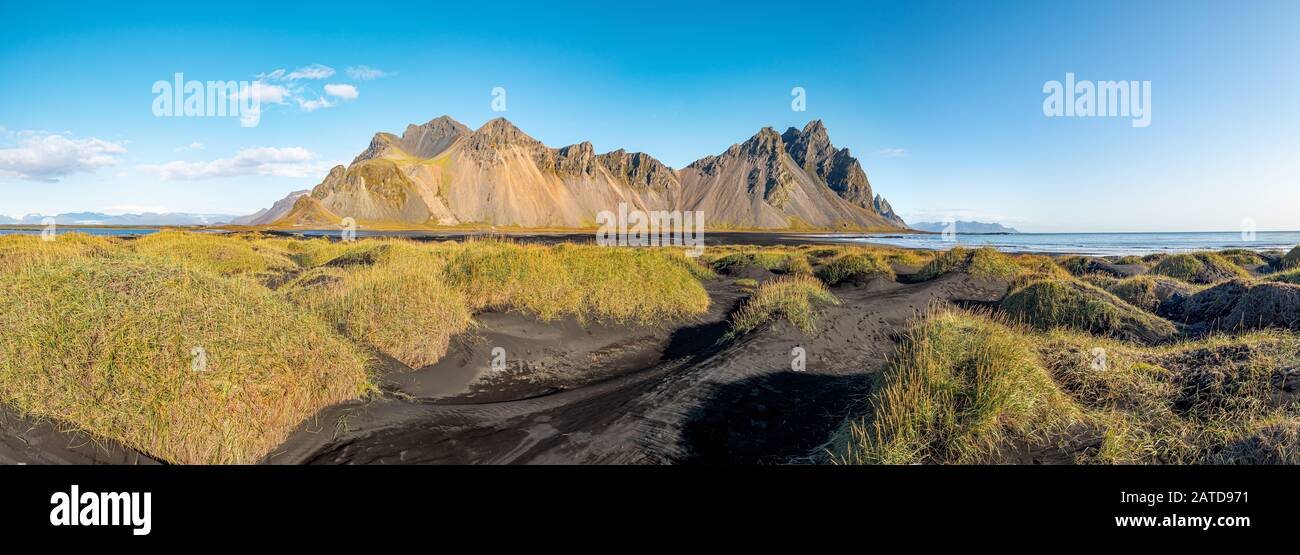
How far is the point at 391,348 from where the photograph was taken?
879 centimetres

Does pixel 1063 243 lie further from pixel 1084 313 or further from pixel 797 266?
pixel 1084 313

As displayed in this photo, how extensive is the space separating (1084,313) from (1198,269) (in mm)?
14205

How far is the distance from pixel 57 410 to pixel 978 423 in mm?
9502

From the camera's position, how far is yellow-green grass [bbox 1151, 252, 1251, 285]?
20125 millimetres

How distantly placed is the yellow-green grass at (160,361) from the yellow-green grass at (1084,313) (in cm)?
1587

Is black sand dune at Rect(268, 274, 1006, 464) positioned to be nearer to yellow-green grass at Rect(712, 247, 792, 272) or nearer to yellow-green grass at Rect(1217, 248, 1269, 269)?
yellow-green grass at Rect(712, 247, 792, 272)

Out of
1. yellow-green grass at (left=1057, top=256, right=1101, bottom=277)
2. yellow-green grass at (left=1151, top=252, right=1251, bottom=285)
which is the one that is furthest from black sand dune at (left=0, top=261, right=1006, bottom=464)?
yellow-green grass at (left=1057, top=256, right=1101, bottom=277)

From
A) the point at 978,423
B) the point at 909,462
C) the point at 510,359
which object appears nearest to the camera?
the point at 909,462

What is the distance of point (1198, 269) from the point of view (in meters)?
20.8

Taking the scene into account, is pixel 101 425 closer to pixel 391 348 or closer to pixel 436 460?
pixel 436 460

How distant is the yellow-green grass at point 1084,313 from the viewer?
12.0 meters

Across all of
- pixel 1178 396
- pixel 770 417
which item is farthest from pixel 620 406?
pixel 1178 396
